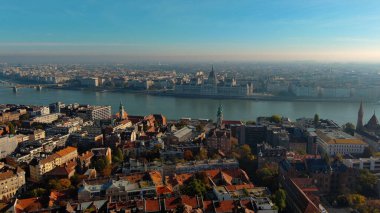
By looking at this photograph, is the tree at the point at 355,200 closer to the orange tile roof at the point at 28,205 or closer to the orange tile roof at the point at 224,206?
the orange tile roof at the point at 224,206

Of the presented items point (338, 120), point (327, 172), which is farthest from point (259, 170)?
point (338, 120)

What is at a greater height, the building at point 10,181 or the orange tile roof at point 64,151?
the orange tile roof at point 64,151

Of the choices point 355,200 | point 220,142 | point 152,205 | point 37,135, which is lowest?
point 355,200

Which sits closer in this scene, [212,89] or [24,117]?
[24,117]

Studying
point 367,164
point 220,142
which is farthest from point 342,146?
point 220,142

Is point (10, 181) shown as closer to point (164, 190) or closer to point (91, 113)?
point (164, 190)

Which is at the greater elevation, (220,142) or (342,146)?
(220,142)

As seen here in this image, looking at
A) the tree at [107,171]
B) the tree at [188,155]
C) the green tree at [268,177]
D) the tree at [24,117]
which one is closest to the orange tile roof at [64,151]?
the tree at [107,171]

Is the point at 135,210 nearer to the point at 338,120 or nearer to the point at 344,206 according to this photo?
the point at 344,206
